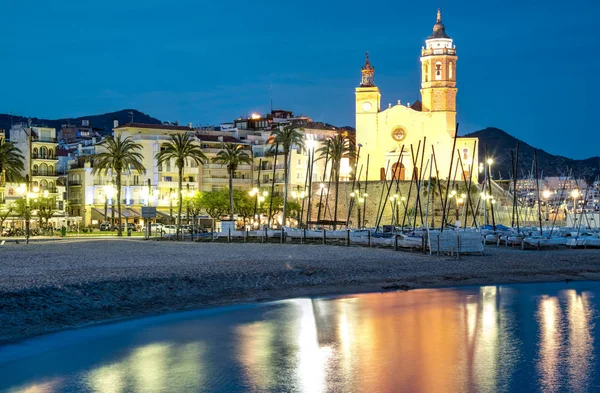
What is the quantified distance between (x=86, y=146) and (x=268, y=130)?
982 inches

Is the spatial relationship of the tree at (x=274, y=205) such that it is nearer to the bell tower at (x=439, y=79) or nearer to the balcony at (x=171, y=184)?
the balcony at (x=171, y=184)

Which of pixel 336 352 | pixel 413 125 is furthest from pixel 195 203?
pixel 336 352

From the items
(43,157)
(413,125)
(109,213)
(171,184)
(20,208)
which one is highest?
(413,125)

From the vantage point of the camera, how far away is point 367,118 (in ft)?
316

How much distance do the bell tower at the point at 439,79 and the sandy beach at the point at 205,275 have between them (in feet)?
169

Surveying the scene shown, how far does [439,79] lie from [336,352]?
7971 centimetres

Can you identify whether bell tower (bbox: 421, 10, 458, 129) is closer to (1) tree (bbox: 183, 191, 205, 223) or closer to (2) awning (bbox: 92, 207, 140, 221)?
(1) tree (bbox: 183, 191, 205, 223)

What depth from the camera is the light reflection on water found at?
17531 millimetres

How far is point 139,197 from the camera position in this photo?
90938 millimetres

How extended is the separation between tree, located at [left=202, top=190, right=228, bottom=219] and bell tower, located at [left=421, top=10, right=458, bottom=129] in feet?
93.4

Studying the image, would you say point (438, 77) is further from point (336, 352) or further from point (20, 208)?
point (336, 352)

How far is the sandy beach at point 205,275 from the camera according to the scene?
23.0 m

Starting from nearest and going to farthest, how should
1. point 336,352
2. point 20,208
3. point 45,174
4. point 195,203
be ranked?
point 336,352 → point 20,208 → point 195,203 → point 45,174

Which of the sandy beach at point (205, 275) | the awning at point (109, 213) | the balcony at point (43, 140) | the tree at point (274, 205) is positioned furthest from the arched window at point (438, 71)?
the sandy beach at point (205, 275)
